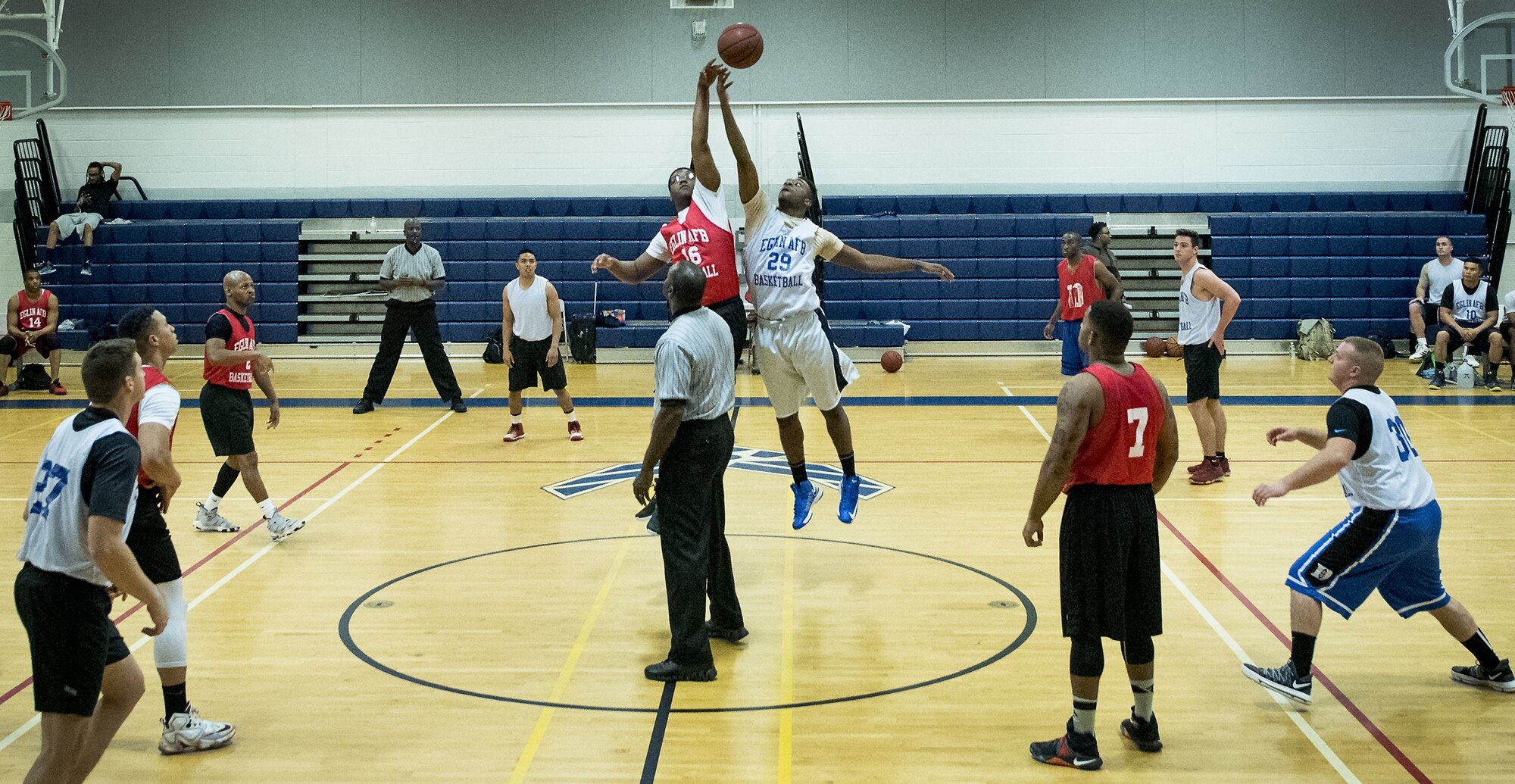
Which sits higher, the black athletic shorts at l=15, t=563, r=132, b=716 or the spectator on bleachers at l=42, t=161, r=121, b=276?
the spectator on bleachers at l=42, t=161, r=121, b=276

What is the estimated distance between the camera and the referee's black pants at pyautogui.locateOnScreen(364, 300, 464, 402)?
14.1 m

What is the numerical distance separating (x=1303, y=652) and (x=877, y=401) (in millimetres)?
9724

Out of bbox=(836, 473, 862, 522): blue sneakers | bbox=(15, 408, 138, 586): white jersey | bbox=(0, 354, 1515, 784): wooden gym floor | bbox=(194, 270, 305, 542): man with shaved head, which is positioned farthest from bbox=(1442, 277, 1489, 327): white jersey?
bbox=(15, 408, 138, 586): white jersey

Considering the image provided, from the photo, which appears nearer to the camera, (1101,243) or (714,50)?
(1101,243)

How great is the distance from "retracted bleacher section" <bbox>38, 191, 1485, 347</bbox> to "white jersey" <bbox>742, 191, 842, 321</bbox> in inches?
484

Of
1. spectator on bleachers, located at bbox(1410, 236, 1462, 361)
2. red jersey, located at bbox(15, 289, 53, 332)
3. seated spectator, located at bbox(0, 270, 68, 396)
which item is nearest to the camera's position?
seated spectator, located at bbox(0, 270, 68, 396)

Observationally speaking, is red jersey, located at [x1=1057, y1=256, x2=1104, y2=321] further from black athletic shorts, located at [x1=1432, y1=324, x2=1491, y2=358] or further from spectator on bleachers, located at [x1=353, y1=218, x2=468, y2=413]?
spectator on bleachers, located at [x1=353, y1=218, x2=468, y2=413]

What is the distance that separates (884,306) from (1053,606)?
44.4ft

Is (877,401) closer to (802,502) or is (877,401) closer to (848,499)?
(848,499)

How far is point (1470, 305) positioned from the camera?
614 inches

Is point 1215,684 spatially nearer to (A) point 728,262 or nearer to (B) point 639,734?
(B) point 639,734

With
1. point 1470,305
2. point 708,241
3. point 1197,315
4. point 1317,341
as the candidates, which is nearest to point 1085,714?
point 708,241

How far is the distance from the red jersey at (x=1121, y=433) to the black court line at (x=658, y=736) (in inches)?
73.2

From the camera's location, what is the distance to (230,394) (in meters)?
8.15
